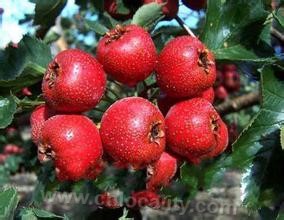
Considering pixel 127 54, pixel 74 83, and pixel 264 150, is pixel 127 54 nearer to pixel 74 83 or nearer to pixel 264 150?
pixel 74 83

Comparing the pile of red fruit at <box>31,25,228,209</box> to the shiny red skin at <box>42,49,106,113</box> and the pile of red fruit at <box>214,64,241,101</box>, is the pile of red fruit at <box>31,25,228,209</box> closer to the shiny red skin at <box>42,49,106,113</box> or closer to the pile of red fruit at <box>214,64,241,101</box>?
the shiny red skin at <box>42,49,106,113</box>

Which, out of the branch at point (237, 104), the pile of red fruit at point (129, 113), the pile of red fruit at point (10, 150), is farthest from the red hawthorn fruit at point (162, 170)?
the pile of red fruit at point (10, 150)

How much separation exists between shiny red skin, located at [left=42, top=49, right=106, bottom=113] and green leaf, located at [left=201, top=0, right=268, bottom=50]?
0.85 feet

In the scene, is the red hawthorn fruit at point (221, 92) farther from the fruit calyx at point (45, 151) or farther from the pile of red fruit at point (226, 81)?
the fruit calyx at point (45, 151)

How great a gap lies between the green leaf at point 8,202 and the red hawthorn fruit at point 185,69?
1.07 ft

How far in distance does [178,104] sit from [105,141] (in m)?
0.15

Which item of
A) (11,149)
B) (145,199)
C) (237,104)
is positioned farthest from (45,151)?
(11,149)

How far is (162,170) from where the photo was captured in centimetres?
100

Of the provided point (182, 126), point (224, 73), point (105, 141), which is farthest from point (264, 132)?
point (224, 73)

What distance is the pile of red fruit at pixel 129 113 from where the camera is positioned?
918 millimetres

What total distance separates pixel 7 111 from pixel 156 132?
0.95 feet

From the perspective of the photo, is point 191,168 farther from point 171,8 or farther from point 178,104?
point 171,8

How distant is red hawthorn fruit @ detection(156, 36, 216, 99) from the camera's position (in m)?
0.96

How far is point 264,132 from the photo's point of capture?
1000 millimetres
